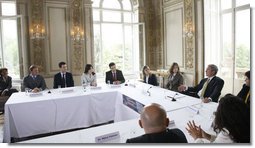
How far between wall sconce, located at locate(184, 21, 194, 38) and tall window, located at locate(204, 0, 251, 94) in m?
0.38

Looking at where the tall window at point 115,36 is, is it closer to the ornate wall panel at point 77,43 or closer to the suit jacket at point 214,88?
the ornate wall panel at point 77,43

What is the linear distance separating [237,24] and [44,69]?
4786 millimetres

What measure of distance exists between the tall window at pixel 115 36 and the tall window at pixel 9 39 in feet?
7.11

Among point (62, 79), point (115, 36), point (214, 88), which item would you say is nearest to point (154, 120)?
point (214, 88)

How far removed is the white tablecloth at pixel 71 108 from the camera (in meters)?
3.19

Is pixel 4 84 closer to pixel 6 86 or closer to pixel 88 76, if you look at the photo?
pixel 6 86

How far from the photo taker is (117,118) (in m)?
3.80

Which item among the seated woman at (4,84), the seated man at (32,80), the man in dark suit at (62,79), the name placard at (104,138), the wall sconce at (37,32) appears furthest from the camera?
the wall sconce at (37,32)

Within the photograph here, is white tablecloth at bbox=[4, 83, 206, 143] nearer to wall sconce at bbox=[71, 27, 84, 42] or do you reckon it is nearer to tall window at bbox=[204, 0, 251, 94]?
tall window at bbox=[204, 0, 251, 94]

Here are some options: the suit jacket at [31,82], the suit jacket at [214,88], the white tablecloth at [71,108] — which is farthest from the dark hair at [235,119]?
the suit jacket at [31,82]

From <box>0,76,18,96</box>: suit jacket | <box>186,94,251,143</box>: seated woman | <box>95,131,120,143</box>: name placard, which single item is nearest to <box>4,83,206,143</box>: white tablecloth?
<box>95,131,120,143</box>: name placard

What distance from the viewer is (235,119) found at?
1.33 metres

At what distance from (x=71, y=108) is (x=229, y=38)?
389 cm

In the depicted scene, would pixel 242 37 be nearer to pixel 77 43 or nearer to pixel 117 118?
pixel 117 118
